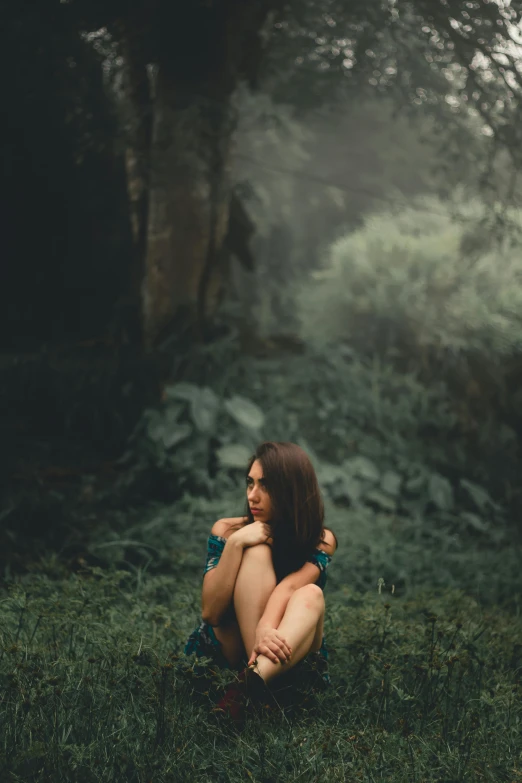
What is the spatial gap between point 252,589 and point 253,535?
0.21m

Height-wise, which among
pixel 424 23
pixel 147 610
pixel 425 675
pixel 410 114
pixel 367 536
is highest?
pixel 424 23

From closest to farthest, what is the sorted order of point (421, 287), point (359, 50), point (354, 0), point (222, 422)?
point (222, 422), point (354, 0), point (359, 50), point (421, 287)

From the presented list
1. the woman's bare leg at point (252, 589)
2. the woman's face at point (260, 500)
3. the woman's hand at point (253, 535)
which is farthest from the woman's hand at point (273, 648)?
the woman's face at point (260, 500)

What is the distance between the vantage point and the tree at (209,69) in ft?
22.1

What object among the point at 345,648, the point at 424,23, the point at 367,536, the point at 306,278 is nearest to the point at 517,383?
the point at 367,536

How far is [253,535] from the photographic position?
2.83 metres

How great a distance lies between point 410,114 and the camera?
9.17m

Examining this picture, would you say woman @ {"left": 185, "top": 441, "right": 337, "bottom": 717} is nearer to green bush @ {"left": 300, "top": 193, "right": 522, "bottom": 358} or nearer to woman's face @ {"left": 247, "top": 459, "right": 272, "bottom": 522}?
woman's face @ {"left": 247, "top": 459, "right": 272, "bottom": 522}

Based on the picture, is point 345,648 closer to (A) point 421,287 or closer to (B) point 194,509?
(B) point 194,509

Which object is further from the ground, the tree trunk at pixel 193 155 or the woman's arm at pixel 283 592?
the tree trunk at pixel 193 155

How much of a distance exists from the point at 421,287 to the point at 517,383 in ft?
8.23

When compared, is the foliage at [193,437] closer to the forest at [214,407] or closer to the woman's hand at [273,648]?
the forest at [214,407]

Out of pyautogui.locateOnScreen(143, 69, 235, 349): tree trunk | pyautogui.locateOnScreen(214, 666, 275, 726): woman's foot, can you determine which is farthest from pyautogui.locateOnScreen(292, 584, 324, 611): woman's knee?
pyautogui.locateOnScreen(143, 69, 235, 349): tree trunk

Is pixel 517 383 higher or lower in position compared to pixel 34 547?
higher
